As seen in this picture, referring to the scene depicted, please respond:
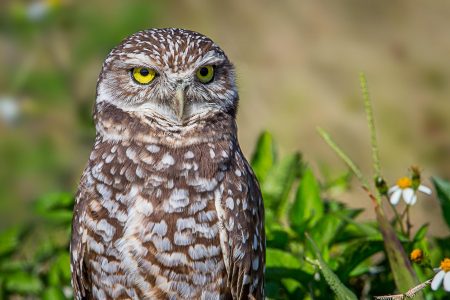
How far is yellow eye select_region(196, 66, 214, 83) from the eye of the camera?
3861mm

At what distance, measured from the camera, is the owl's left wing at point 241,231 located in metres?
3.74

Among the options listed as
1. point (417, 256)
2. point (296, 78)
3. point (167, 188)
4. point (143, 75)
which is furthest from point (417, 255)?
point (296, 78)

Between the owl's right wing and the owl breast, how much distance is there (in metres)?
0.04

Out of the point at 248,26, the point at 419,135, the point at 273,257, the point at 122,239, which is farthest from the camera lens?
the point at 248,26

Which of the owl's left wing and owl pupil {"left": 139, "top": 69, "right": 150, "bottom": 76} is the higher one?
owl pupil {"left": 139, "top": 69, "right": 150, "bottom": 76}

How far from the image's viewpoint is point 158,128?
3.84 metres

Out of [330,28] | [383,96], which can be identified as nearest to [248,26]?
[330,28]

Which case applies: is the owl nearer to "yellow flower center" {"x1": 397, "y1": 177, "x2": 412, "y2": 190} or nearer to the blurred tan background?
"yellow flower center" {"x1": 397, "y1": 177, "x2": 412, "y2": 190}

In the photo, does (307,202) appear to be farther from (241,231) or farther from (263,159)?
(241,231)

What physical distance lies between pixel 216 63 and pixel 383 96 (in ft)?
16.4

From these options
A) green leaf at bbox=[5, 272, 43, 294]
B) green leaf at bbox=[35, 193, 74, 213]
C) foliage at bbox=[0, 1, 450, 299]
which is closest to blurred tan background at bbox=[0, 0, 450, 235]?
foliage at bbox=[0, 1, 450, 299]

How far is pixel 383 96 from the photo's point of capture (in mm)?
8695

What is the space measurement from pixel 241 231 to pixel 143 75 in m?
0.73

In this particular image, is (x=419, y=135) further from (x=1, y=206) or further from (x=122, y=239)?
(x=122, y=239)
